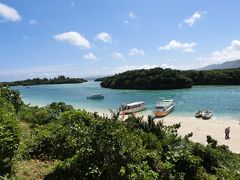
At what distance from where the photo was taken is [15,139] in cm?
858

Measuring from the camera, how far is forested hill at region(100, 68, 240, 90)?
A: 126 meters

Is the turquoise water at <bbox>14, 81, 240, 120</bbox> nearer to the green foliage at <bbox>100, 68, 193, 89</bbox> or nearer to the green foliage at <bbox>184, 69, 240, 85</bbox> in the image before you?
the green foliage at <bbox>100, 68, 193, 89</bbox>

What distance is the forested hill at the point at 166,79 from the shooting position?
125812 mm

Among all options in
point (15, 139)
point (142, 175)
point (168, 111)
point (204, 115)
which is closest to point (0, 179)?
point (15, 139)

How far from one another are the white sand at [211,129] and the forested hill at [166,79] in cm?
7282

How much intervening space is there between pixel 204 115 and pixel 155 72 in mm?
85196

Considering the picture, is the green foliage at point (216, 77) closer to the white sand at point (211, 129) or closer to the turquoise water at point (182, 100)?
the turquoise water at point (182, 100)

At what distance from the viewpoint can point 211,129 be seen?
4166cm

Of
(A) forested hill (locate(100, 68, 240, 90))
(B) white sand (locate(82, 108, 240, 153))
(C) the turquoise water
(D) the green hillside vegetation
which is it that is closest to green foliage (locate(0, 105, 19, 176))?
(D) the green hillside vegetation

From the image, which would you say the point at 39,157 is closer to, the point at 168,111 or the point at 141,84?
the point at 168,111

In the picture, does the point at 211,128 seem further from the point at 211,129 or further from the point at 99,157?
the point at 99,157

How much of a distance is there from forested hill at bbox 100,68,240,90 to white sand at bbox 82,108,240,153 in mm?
72820

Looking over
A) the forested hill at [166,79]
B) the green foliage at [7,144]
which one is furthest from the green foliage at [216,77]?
the green foliage at [7,144]

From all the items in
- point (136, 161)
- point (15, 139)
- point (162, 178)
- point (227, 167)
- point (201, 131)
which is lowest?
point (201, 131)
